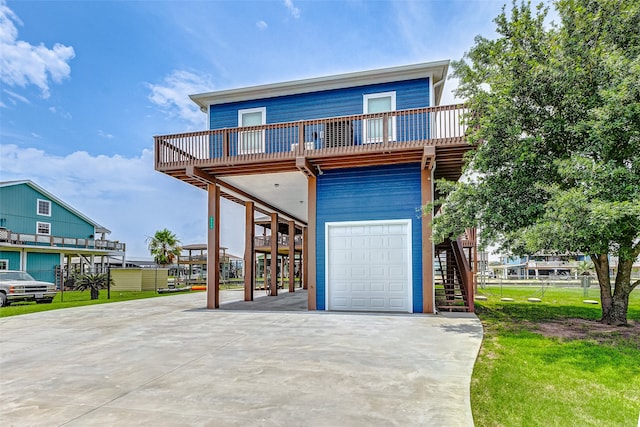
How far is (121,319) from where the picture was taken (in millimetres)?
9180

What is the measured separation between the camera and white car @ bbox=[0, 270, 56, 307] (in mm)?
13578

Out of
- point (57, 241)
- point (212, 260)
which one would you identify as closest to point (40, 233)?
point (57, 241)

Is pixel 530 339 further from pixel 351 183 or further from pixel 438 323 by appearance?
pixel 351 183

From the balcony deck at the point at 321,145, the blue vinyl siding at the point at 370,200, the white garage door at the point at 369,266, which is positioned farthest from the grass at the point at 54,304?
the white garage door at the point at 369,266

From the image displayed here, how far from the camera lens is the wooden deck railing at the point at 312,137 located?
30.3ft

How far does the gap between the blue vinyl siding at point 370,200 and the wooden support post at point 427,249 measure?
0.15m

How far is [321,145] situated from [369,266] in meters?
3.68

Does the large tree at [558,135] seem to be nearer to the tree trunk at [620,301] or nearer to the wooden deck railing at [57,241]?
the tree trunk at [620,301]

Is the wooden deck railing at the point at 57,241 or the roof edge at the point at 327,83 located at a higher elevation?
the roof edge at the point at 327,83

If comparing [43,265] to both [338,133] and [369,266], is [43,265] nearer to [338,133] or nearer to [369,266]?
[338,133]

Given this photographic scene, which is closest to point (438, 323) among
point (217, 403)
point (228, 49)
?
point (217, 403)

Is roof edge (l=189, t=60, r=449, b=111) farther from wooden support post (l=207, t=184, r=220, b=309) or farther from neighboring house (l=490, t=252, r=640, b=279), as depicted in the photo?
neighboring house (l=490, t=252, r=640, b=279)

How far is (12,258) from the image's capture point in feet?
73.9

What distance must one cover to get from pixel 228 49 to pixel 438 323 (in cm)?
1124
